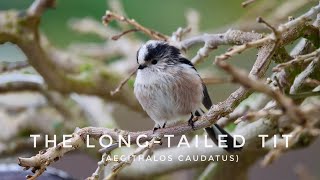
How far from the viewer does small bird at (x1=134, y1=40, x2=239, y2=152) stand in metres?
0.98

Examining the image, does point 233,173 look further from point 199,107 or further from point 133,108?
point 133,108

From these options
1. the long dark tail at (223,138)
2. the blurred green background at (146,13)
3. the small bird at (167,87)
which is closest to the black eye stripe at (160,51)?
the small bird at (167,87)

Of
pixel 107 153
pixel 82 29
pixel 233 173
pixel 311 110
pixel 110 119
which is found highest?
pixel 82 29

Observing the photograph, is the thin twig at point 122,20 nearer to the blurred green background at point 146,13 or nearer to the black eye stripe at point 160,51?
the black eye stripe at point 160,51

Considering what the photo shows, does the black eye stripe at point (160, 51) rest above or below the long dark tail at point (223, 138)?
above

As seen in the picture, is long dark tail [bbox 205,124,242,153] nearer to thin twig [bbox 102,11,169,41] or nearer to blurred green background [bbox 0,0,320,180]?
thin twig [bbox 102,11,169,41]

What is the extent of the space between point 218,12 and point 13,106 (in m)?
1.03

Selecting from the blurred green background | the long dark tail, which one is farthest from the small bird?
the blurred green background

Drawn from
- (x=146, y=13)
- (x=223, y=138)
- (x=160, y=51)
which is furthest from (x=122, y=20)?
(x=146, y=13)

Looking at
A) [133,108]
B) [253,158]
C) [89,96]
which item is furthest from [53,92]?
[253,158]

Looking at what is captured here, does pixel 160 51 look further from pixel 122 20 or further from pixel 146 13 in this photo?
pixel 146 13

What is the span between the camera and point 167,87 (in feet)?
3.25

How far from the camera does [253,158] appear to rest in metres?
1.18

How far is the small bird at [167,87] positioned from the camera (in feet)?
3.22
